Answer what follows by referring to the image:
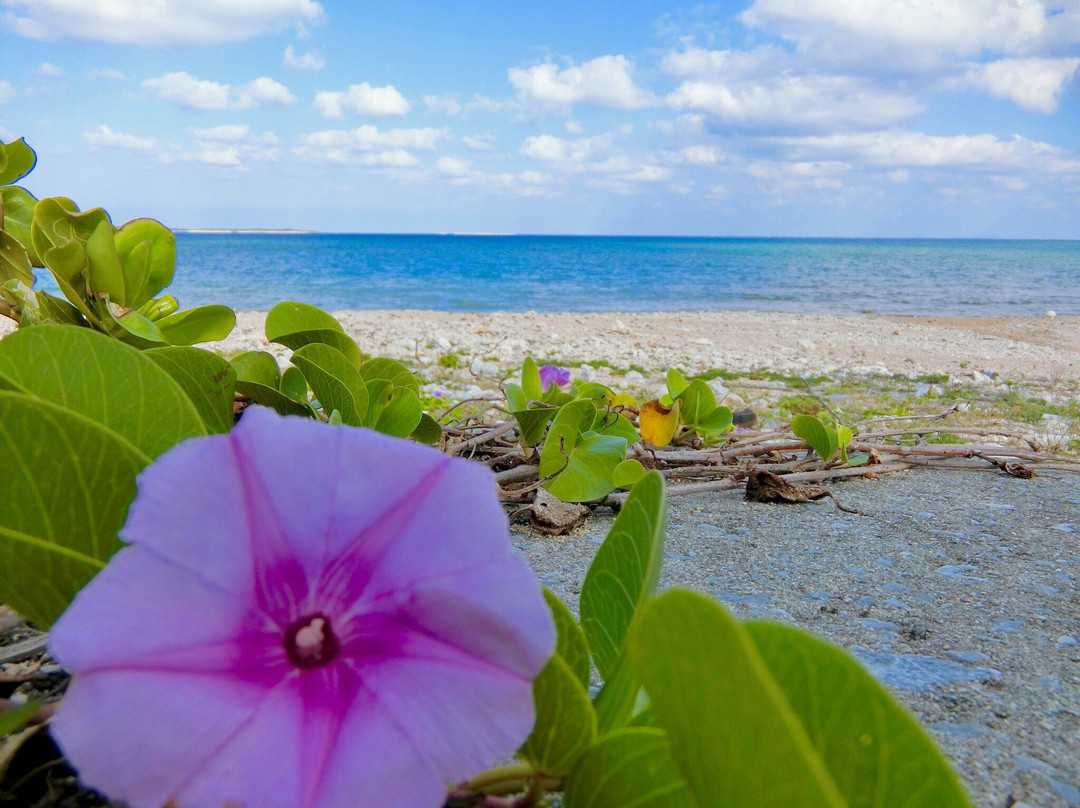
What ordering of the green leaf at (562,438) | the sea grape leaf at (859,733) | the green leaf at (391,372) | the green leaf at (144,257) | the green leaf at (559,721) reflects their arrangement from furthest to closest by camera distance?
the green leaf at (562,438) → the green leaf at (391,372) → the green leaf at (144,257) → the green leaf at (559,721) → the sea grape leaf at (859,733)

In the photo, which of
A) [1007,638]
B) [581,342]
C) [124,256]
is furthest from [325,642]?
[581,342]

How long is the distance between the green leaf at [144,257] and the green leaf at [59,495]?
62 cm

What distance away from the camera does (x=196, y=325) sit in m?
1.01

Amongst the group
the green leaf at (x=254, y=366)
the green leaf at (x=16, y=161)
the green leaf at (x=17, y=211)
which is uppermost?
the green leaf at (x=16, y=161)

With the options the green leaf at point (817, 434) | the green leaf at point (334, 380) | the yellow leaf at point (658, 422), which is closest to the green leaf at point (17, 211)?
the green leaf at point (334, 380)

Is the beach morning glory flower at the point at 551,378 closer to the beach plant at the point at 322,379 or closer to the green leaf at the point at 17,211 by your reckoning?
the beach plant at the point at 322,379

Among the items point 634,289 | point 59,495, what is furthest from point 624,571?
point 634,289

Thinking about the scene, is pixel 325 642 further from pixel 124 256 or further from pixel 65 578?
pixel 124 256

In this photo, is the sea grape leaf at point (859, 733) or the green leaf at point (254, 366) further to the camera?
the green leaf at point (254, 366)

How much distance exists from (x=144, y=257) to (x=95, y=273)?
60 mm

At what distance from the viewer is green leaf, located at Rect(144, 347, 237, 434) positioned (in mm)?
703

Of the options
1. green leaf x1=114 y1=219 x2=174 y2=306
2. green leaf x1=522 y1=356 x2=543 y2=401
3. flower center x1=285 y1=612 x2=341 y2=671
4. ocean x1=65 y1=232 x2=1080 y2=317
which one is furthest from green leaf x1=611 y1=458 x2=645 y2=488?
ocean x1=65 y1=232 x2=1080 y2=317

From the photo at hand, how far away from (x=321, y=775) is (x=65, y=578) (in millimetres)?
182

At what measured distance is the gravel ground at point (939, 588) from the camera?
806 mm
